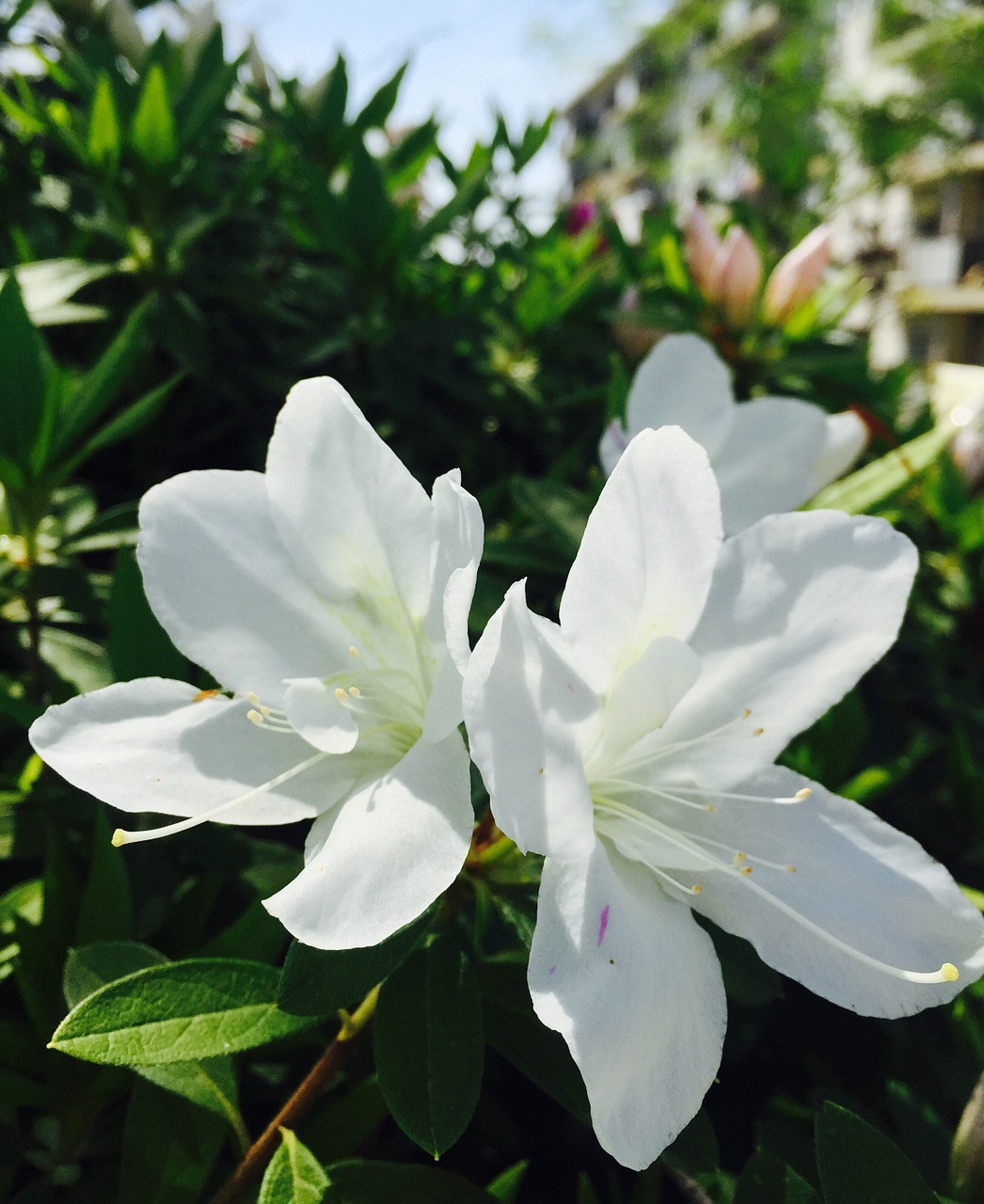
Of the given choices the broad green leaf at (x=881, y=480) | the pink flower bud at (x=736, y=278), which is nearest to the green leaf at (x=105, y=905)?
the broad green leaf at (x=881, y=480)

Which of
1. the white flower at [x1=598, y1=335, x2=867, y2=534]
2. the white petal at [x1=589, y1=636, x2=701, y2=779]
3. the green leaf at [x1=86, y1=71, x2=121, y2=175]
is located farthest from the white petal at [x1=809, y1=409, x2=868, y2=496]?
the green leaf at [x1=86, y1=71, x2=121, y2=175]

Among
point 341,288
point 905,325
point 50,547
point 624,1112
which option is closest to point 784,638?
point 624,1112

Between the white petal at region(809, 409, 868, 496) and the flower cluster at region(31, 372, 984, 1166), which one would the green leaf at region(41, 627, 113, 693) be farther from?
the white petal at region(809, 409, 868, 496)

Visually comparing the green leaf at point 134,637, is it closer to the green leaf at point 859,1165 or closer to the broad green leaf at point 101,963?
the broad green leaf at point 101,963

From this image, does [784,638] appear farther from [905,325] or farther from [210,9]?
[905,325]

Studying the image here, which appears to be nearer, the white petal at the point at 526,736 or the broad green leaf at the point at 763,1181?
the white petal at the point at 526,736

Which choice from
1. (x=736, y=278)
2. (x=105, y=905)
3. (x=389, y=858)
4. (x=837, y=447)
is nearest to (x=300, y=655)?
(x=389, y=858)
